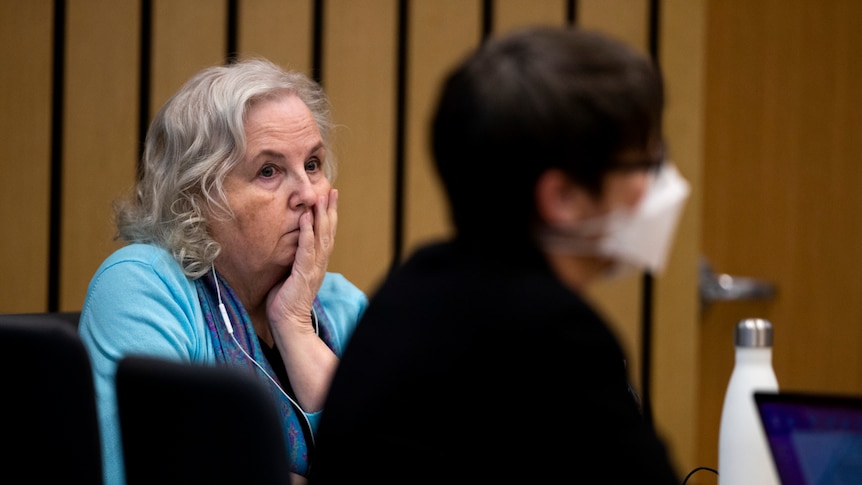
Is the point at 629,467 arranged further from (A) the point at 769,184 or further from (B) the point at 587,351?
(A) the point at 769,184

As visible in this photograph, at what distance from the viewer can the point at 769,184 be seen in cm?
341

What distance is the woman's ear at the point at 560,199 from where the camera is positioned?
1.01m

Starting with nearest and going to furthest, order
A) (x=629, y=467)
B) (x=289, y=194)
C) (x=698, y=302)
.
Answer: (x=629, y=467), (x=289, y=194), (x=698, y=302)

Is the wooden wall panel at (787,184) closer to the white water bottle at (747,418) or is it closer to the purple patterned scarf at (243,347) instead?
the purple patterned scarf at (243,347)

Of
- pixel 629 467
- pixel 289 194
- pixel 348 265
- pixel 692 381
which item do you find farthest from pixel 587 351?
pixel 692 381

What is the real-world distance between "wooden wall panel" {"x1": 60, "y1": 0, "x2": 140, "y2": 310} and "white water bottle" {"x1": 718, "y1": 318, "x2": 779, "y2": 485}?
197cm

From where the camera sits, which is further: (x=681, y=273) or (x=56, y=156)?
(x=681, y=273)

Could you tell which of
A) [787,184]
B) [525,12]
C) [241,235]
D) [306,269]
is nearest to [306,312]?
[306,269]

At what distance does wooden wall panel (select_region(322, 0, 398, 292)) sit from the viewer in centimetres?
312

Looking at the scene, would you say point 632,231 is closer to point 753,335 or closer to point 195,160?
point 753,335

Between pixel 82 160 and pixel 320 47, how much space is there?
0.75m

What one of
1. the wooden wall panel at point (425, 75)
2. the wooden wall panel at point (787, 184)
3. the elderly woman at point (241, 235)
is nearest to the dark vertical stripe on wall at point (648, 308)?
the wooden wall panel at point (787, 184)

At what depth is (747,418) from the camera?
1.39 metres

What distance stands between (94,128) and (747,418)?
2131 millimetres
